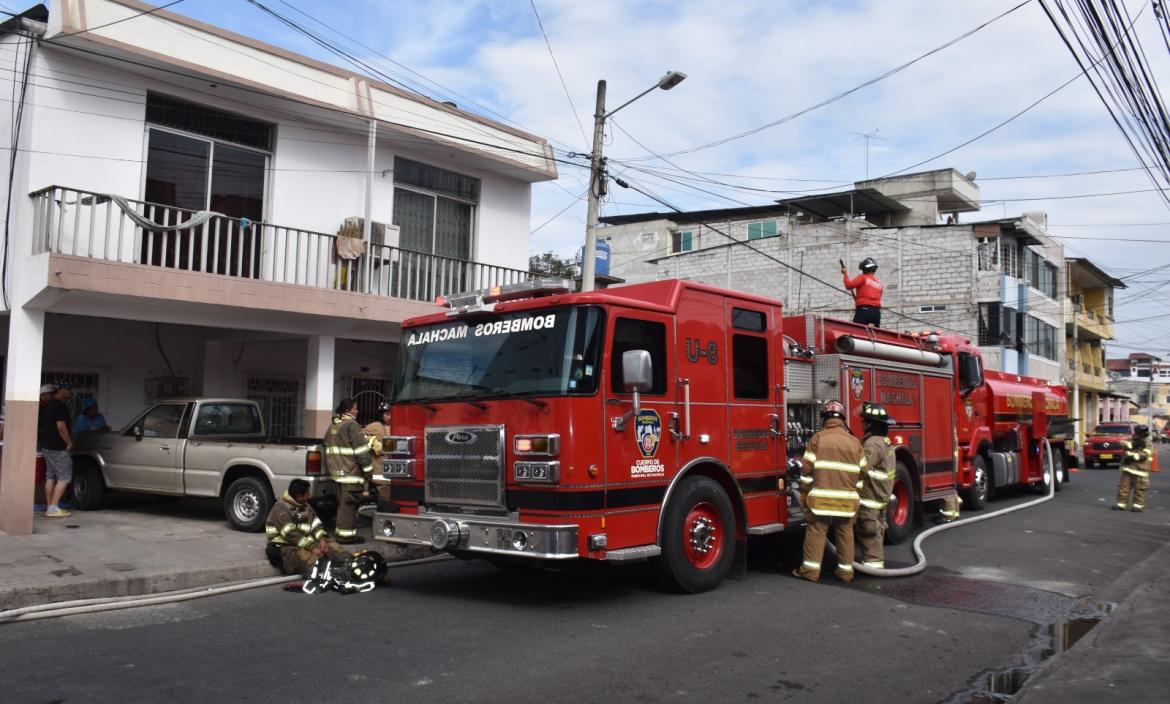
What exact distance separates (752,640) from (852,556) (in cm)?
259

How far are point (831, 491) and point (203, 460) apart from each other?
297 inches

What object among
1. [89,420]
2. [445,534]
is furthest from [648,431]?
[89,420]

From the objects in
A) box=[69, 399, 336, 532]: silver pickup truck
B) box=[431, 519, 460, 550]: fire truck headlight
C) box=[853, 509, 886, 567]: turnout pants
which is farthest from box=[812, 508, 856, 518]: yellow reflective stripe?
box=[69, 399, 336, 532]: silver pickup truck

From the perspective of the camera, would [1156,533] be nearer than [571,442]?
No

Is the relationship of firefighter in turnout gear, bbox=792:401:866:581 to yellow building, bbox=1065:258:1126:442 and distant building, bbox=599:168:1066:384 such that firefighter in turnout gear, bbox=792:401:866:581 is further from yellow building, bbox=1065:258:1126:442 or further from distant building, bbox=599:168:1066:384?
yellow building, bbox=1065:258:1126:442

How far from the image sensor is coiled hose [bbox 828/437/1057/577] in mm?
8797

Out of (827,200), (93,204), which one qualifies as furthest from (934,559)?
(827,200)

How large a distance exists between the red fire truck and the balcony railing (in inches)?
183

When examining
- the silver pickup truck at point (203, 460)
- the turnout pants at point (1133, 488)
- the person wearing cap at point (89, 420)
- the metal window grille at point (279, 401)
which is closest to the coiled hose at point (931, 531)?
the turnout pants at point (1133, 488)

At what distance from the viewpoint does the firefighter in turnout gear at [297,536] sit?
845 cm

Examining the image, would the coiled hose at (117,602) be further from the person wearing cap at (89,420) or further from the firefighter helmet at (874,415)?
the firefighter helmet at (874,415)

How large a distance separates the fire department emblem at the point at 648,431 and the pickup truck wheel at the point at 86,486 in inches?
335

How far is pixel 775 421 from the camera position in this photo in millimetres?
8969

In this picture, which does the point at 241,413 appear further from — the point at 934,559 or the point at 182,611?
the point at 934,559
